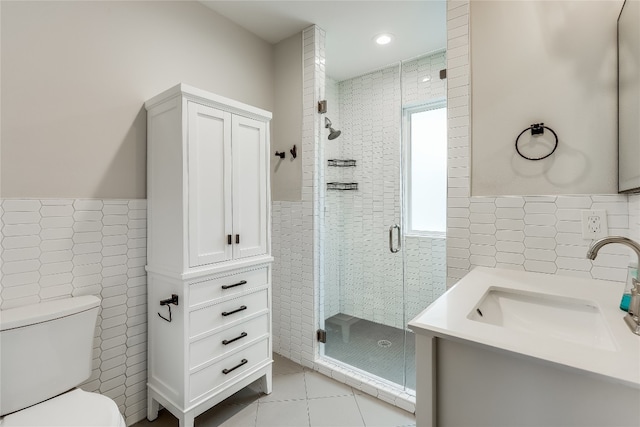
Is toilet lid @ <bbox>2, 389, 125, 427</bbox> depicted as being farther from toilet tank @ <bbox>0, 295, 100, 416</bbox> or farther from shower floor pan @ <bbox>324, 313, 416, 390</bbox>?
shower floor pan @ <bbox>324, 313, 416, 390</bbox>

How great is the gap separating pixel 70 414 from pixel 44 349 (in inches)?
12.0

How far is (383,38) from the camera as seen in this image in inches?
94.1

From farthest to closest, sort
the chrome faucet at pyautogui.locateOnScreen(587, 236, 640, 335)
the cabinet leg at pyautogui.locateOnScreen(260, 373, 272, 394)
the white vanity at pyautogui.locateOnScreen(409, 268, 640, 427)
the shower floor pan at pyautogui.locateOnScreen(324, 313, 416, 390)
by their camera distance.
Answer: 1. the shower floor pan at pyautogui.locateOnScreen(324, 313, 416, 390)
2. the cabinet leg at pyautogui.locateOnScreen(260, 373, 272, 394)
3. the chrome faucet at pyautogui.locateOnScreen(587, 236, 640, 335)
4. the white vanity at pyautogui.locateOnScreen(409, 268, 640, 427)

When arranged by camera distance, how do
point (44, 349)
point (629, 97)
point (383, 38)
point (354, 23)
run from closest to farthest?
point (629, 97) < point (44, 349) < point (354, 23) < point (383, 38)

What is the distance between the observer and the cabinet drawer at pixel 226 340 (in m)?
1.60

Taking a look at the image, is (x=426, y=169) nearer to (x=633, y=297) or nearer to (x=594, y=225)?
(x=594, y=225)

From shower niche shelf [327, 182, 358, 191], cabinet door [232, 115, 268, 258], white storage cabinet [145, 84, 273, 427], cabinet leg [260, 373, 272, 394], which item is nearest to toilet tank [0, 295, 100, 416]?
white storage cabinet [145, 84, 273, 427]

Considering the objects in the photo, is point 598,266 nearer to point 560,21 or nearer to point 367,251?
point 560,21

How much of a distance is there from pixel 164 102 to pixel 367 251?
1.92m

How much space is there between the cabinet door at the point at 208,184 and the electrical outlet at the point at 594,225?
70.4 inches

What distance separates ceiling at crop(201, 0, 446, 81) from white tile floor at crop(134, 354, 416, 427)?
2633 millimetres

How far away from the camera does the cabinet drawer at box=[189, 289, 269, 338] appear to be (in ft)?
5.24

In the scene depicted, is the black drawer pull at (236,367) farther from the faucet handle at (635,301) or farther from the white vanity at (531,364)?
the faucet handle at (635,301)

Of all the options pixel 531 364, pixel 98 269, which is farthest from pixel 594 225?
pixel 98 269
